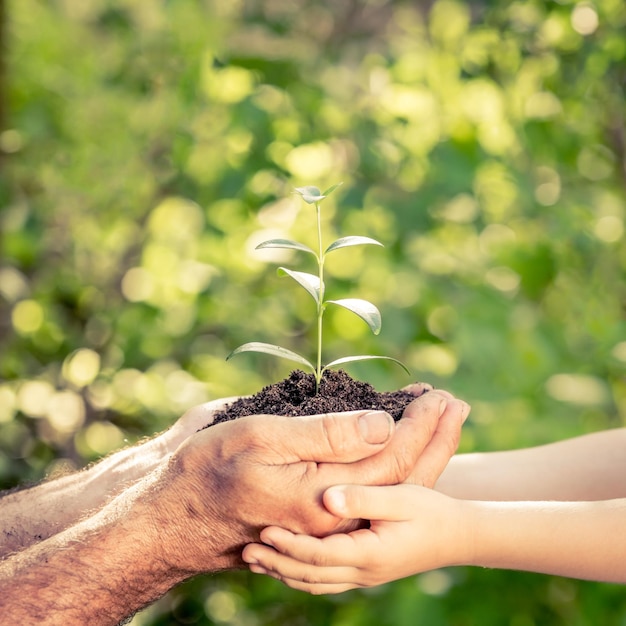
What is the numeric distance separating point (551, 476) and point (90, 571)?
2.49 ft

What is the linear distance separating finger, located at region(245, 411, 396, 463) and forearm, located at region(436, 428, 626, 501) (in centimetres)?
39

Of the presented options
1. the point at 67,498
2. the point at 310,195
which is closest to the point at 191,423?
the point at 67,498

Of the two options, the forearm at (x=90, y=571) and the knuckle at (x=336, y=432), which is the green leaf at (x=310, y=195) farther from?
the forearm at (x=90, y=571)

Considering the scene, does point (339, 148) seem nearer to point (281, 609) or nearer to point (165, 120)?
point (165, 120)

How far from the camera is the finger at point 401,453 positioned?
110cm

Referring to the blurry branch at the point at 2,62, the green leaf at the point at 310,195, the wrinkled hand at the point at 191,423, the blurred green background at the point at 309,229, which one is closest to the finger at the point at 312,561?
the wrinkled hand at the point at 191,423

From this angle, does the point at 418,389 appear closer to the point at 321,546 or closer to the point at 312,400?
the point at 312,400

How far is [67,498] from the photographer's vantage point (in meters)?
1.33

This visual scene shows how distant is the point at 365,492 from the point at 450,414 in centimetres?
19

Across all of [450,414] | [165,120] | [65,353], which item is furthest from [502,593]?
[165,120]

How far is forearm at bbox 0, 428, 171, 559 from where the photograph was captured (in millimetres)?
1293

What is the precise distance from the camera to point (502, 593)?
2.14m

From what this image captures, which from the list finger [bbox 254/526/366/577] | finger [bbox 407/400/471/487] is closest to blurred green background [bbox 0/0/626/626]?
finger [bbox 407/400/471/487]

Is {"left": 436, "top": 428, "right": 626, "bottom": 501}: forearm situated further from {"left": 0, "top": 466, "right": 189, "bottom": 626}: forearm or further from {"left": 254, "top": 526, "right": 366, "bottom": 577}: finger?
{"left": 0, "top": 466, "right": 189, "bottom": 626}: forearm
